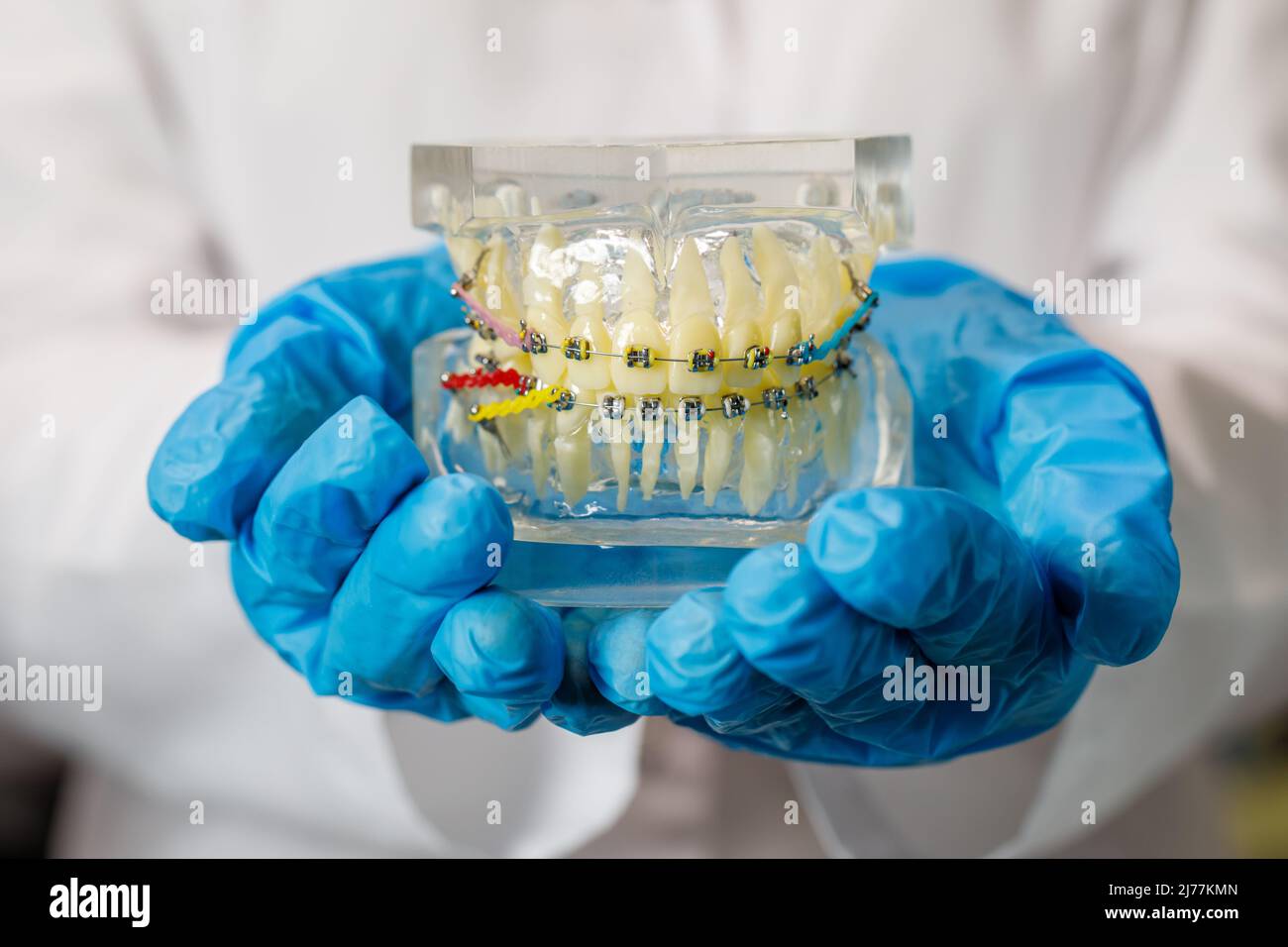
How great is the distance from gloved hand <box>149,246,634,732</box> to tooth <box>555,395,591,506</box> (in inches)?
3.6

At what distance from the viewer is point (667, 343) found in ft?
2.28

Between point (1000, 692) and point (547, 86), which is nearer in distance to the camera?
point (1000, 692)

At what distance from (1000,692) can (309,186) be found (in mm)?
767

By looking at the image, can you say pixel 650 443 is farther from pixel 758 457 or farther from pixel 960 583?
pixel 960 583

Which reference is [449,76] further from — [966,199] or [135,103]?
[966,199]

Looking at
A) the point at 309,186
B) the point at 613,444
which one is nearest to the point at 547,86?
the point at 309,186

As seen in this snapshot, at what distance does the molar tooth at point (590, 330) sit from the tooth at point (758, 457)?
98 millimetres

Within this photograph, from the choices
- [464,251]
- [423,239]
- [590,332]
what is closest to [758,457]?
[590,332]

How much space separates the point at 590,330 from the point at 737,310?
3.4 inches

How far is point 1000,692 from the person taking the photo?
0.75 meters

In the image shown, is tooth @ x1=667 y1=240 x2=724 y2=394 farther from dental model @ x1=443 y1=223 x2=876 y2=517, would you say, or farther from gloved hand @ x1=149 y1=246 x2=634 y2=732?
gloved hand @ x1=149 y1=246 x2=634 y2=732

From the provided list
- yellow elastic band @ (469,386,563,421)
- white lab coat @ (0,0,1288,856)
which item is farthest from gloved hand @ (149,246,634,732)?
white lab coat @ (0,0,1288,856)

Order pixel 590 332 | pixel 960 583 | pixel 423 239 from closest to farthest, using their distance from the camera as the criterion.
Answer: pixel 960 583, pixel 590 332, pixel 423 239

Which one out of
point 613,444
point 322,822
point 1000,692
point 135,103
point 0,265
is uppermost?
point 135,103
